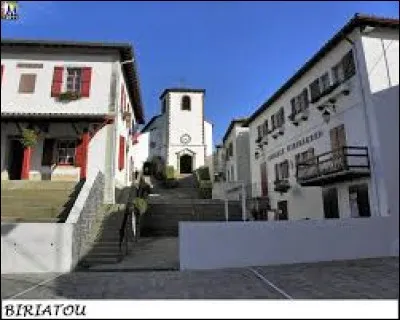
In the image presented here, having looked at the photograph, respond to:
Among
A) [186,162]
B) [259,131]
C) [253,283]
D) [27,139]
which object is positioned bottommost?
[253,283]

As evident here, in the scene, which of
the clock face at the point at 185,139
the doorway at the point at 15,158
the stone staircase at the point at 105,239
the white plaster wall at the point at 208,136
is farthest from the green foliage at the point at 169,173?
the doorway at the point at 15,158

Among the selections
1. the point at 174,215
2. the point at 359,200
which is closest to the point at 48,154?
the point at 174,215

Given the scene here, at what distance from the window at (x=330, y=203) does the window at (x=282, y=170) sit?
4078 mm

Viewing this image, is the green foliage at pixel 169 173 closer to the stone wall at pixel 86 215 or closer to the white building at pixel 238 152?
the white building at pixel 238 152

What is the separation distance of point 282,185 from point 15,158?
20707 mm

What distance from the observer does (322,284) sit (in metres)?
7.32

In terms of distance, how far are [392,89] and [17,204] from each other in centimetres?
277

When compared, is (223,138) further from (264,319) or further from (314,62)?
(264,319)

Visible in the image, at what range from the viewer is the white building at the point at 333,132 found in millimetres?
15722

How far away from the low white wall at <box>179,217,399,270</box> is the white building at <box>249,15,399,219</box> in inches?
60.3

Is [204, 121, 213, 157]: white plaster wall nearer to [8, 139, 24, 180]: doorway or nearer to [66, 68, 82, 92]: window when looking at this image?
[66, 68, 82, 92]: window

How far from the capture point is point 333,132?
18.7 m

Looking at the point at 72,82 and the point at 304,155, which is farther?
the point at 304,155

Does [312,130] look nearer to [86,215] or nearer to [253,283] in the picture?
[86,215]
